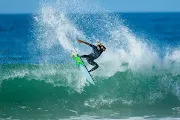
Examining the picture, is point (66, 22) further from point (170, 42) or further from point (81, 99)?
point (170, 42)

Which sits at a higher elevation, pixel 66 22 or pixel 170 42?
pixel 170 42

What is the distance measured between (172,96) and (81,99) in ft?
9.95

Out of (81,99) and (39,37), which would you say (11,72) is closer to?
(81,99)

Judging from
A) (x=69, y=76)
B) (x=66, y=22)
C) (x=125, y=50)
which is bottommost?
(x=69, y=76)

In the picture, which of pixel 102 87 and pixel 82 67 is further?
pixel 102 87

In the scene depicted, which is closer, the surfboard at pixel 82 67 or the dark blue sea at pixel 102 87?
the dark blue sea at pixel 102 87

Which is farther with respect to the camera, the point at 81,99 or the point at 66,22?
the point at 66,22

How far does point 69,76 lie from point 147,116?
4790mm

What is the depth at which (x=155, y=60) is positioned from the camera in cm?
2233

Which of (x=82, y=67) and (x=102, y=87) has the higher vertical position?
(x=102, y=87)

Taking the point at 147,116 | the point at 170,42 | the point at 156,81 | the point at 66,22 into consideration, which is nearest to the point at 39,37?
the point at 170,42

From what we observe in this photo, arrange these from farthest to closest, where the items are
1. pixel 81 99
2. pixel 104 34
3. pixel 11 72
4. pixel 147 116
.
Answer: pixel 104 34 → pixel 11 72 → pixel 81 99 → pixel 147 116

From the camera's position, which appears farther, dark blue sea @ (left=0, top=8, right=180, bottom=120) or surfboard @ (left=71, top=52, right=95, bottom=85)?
surfboard @ (left=71, top=52, right=95, bottom=85)

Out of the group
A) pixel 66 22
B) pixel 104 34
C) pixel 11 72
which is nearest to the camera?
pixel 11 72
